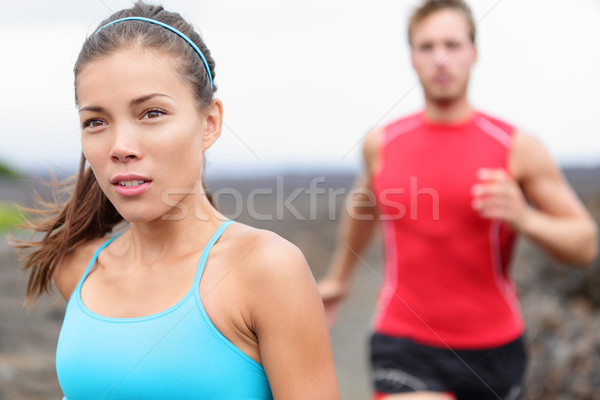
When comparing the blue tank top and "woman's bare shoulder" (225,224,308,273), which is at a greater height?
"woman's bare shoulder" (225,224,308,273)

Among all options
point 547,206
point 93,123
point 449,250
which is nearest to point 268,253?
point 93,123

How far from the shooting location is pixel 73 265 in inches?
78.5

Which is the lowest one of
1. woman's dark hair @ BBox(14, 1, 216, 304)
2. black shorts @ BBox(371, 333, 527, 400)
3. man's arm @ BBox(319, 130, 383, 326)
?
black shorts @ BBox(371, 333, 527, 400)

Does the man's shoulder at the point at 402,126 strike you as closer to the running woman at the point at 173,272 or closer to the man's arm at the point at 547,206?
the man's arm at the point at 547,206

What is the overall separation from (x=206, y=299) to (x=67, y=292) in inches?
25.7

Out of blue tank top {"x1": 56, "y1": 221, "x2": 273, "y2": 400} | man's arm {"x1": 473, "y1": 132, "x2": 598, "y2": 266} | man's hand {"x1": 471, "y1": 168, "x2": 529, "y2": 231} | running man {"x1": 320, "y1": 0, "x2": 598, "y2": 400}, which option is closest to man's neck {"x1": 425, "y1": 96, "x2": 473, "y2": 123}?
running man {"x1": 320, "y1": 0, "x2": 598, "y2": 400}

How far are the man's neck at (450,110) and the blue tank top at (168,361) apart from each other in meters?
Result: 2.12

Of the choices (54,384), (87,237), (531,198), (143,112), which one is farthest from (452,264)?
(54,384)

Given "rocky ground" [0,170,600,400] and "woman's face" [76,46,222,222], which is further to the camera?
"rocky ground" [0,170,600,400]

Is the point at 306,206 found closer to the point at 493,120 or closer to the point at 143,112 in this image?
the point at 493,120

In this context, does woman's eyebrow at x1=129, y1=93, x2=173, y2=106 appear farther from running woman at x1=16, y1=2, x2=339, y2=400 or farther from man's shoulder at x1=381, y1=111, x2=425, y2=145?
man's shoulder at x1=381, y1=111, x2=425, y2=145

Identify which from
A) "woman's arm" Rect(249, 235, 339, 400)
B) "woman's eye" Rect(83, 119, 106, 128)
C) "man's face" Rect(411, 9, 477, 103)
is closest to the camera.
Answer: "woman's arm" Rect(249, 235, 339, 400)

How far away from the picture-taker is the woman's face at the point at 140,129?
1566mm

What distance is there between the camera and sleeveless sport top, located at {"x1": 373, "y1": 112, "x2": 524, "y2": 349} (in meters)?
3.12
